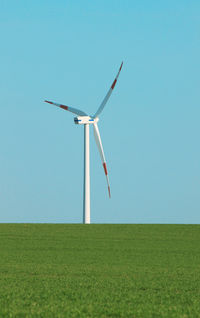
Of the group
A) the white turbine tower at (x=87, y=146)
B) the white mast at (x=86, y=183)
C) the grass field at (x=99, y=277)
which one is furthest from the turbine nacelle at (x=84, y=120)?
the grass field at (x=99, y=277)

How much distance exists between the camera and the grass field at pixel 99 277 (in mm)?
12883

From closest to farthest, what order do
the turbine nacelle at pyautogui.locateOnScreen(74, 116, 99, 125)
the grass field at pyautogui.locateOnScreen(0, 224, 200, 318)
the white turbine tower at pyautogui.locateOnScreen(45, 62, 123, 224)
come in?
1. the grass field at pyautogui.locateOnScreen(0, 224, 200, 318)
2. the white turbine tower at pyautogui.locateOnScreen(45, 62, 123, 224)
3. the turbine nacelle at pyautogui.locateOnScreen(74, 116, 99, 125)

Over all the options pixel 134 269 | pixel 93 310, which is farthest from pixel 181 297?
pixel 134 269

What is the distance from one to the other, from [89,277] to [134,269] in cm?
351

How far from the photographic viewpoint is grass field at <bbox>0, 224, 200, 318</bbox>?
1288 cm

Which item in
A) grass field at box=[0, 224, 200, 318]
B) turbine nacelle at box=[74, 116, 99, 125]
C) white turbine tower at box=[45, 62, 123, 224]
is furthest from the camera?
turbine nacelle at box=[74, 116, 99, 125]

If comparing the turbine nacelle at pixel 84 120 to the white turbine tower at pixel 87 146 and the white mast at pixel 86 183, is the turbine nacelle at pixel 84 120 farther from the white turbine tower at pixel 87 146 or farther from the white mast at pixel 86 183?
the white mast at pixel 86 183

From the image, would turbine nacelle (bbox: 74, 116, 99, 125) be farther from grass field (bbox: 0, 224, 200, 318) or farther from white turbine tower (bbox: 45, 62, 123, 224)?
grass field (bbox: 0, 224, 200, 318)

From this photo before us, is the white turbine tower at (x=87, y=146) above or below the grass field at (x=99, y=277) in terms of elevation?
above

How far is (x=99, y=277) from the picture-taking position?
64.3ft

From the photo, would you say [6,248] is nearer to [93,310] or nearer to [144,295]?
[144,295]

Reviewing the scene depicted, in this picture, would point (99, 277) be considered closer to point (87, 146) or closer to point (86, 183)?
point (86, 183)

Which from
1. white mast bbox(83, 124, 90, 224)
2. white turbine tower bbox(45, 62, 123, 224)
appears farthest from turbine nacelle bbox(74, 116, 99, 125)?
white mast bbox(83, 124, 90, 224)

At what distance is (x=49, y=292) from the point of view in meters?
15.5
